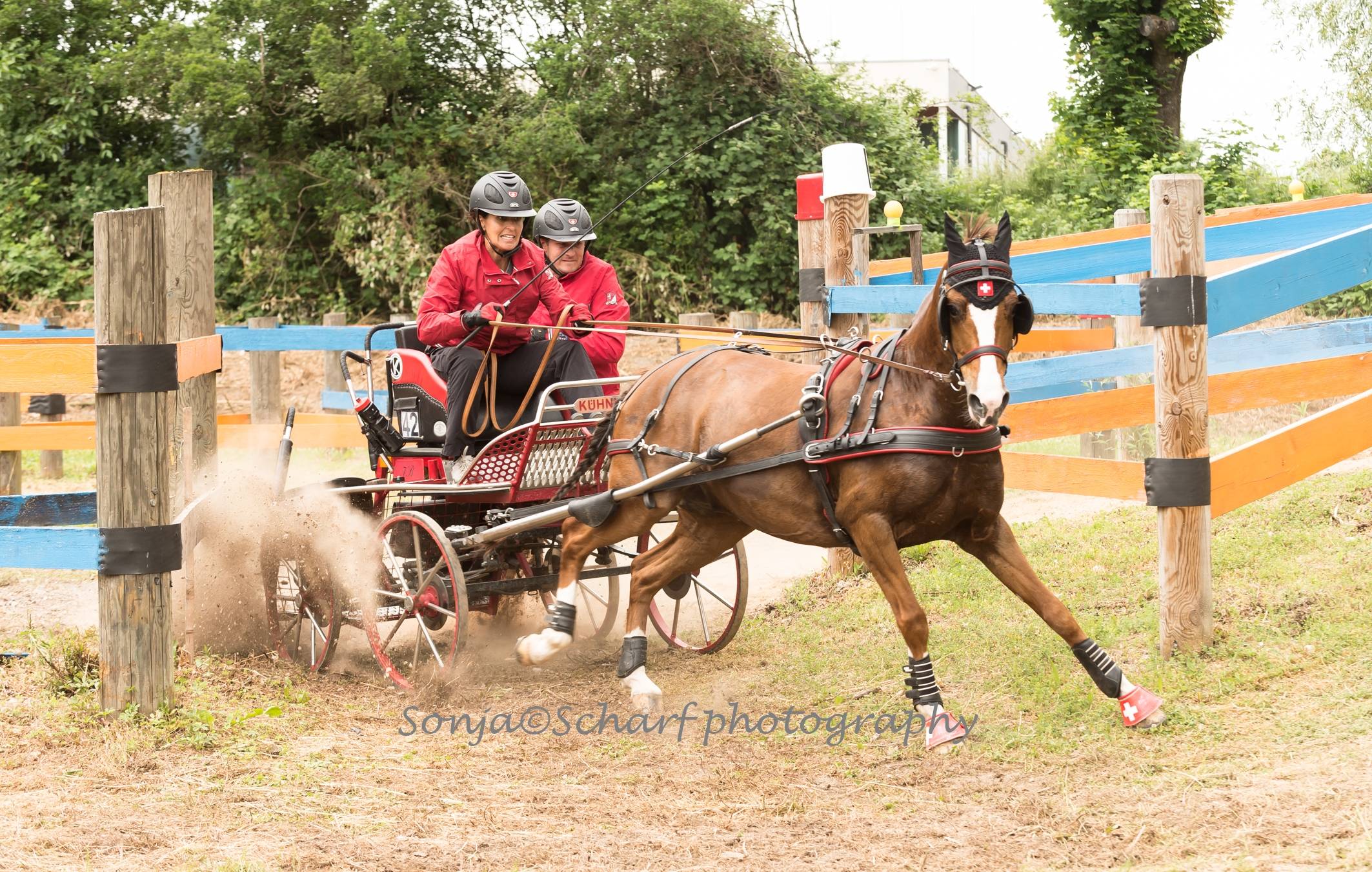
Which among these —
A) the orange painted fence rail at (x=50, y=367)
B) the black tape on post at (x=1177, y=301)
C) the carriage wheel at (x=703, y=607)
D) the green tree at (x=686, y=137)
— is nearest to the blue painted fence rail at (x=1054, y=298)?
the black tape on post at (x=1177, y=301)

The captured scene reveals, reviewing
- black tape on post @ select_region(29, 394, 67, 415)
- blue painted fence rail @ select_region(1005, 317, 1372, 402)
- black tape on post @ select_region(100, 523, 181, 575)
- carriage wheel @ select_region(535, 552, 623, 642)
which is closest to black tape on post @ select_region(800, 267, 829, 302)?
blue painted fence rail @ select_region(1005, 317, 1372, 402)

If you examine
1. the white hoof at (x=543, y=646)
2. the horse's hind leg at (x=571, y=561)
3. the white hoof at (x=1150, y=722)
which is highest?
the horse's hind leg at (x=571, y=561)

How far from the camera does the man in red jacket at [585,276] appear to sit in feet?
22.5

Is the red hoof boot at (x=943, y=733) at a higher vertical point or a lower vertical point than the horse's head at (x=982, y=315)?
lower

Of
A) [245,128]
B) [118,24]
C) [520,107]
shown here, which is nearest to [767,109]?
[520,107]

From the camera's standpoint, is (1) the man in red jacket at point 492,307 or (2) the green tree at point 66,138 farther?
(2) the green tree at point 66,138

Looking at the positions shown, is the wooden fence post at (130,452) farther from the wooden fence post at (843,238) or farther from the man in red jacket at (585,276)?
the wooden fence post at (843,238)

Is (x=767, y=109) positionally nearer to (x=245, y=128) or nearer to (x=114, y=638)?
(x=245, y=128)

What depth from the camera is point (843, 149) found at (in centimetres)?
693

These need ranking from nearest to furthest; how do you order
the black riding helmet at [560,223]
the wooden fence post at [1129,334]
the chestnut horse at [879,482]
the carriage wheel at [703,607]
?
the chestnut horse at [879,482] → the carriage wheel at [703,607] → the black riding helmet at [560,223] → the wooden fence post at [1129,334]

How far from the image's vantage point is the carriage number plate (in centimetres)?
604

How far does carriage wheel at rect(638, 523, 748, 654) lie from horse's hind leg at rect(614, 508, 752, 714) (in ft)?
0.22

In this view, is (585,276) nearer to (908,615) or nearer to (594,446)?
(594,446)

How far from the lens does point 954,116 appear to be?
71.8 ft
